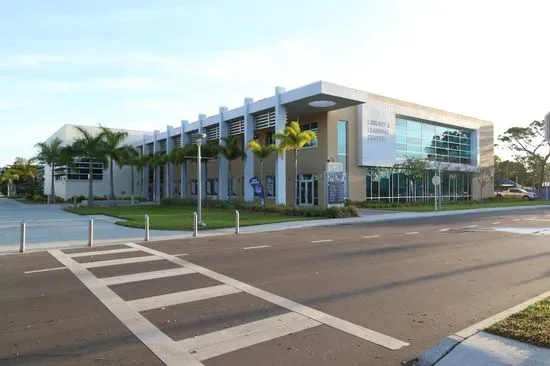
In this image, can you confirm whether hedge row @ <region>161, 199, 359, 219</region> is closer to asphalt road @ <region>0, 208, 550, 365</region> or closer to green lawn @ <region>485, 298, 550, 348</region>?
asphalt road @ <region>0, 208, 550, 365</region>

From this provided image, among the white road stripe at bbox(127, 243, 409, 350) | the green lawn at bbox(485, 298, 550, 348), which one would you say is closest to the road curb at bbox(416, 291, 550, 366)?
the green lawn at bbox(485, 298, 550, 348)

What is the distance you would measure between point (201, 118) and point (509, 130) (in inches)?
1733

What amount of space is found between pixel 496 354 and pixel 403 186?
38212mm

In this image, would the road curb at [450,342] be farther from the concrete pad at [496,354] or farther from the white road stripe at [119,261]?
the white road stripe at [119,261]

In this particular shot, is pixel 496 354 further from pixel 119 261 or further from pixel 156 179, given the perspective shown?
pixel 156 179

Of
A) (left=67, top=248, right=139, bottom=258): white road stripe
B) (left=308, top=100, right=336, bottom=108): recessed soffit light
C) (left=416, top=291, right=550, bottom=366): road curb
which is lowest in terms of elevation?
(left=67, top=248, right=139, bottom=258): white road stripe

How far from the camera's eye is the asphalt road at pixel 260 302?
16.0ft

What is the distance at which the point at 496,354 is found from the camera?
14.2 feet

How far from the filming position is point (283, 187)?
31.8 m

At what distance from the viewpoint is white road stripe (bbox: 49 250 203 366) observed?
4.64m

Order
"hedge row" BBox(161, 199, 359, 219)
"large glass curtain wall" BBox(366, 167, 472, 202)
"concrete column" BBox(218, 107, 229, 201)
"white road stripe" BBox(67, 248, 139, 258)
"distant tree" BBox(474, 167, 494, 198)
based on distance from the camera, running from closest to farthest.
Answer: "white road stripe" BBox(67, 248, 139, 258), "hedge row" BBox(161, 199, 359, 219), "large glass curtain wall" BBox(366, 167, 472, 202), "concrete column" BBox(218, 107, 229, 201), "distant tree" BBox(474, 167, 494, 198)

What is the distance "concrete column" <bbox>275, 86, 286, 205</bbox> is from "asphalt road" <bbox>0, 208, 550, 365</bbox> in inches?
757

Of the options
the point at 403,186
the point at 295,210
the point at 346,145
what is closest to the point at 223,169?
the point at 346,145

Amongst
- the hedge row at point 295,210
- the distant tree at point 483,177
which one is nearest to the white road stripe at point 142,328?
the hedge row at point 295,210
